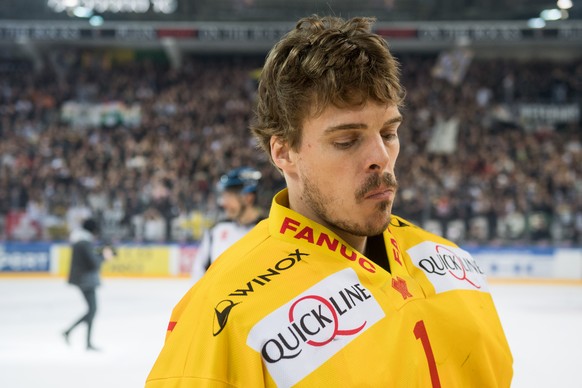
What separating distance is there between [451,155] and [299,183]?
16944 mm

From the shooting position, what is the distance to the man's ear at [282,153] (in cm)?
151

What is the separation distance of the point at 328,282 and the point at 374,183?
0.82 feet

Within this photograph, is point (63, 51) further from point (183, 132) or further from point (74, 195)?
point (74, 195)

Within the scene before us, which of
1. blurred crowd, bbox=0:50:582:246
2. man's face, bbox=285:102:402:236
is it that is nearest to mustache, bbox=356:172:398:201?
man's face, bbox=285:102:402:236

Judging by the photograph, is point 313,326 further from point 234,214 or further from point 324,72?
point 234,214

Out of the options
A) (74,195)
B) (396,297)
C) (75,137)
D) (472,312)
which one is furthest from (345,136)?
(75,137)

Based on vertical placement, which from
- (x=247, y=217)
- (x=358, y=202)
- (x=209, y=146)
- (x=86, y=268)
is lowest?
(x=86, y=268)

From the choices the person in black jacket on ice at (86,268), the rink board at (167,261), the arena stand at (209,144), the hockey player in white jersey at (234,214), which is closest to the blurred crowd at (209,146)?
the arena stand at (209,144)

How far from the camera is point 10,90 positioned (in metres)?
20.0

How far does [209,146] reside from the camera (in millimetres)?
18109

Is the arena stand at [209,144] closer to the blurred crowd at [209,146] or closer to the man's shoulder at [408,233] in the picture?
the blurred crowd at [209,146]

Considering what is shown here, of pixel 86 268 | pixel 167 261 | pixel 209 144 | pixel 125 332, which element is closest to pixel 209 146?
pixel 209 144

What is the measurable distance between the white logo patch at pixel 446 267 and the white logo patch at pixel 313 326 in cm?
25

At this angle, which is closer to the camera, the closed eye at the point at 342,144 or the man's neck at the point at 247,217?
the closed eye at the point at 342,144
